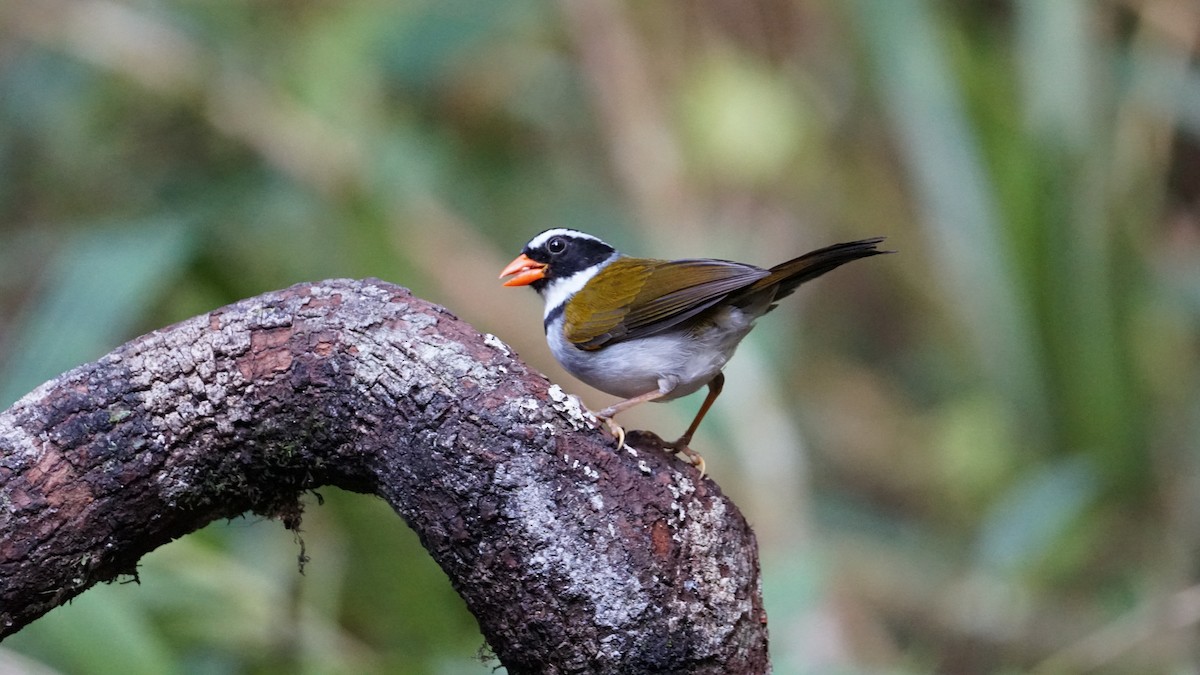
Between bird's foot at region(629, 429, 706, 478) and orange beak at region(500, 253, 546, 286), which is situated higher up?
orange beak at region(500, 253, 546, 286)

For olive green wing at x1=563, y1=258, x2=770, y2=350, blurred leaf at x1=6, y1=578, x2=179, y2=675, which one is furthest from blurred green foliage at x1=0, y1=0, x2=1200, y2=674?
olive green wing at x1=563, y1=258, x2=770, y2=350

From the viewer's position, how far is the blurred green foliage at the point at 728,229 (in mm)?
4090

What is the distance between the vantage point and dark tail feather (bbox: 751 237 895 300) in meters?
2.75

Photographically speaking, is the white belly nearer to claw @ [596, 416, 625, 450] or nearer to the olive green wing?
the olive green wing

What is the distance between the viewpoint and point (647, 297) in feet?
11.0

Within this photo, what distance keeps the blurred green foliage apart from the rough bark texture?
4.35ft

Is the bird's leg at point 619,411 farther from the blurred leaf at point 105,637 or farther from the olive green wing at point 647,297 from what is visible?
the blurred leaf at point 105,637

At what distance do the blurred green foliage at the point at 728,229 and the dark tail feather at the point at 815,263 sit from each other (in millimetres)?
1114

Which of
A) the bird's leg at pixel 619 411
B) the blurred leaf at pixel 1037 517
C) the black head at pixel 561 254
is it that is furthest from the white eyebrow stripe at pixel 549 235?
the blurred leaf at pixel 1037 517

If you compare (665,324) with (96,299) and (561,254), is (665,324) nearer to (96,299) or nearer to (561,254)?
(561,254)

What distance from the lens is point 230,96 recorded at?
566 cm

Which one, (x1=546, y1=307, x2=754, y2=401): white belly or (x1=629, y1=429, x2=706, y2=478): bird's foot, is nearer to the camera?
(x1=629, y1=429, x2=706, y2=478): bird's foot

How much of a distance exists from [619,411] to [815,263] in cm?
64

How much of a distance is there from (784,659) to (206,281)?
8.10 ft
